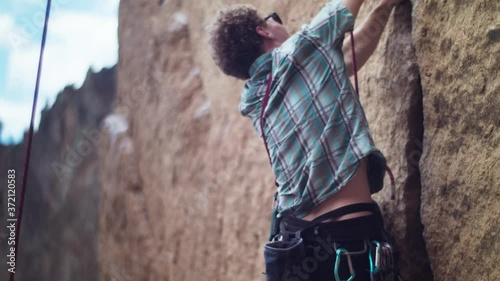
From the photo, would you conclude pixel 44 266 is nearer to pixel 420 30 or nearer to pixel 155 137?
pixel 155 137

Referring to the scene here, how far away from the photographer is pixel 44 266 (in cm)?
869

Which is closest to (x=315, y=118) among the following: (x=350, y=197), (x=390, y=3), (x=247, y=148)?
(x=350, y=197)

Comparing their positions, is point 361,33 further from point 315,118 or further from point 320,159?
point 320,159

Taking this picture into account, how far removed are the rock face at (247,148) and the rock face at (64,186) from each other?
1.09 meters

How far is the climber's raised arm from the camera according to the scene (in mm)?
1809

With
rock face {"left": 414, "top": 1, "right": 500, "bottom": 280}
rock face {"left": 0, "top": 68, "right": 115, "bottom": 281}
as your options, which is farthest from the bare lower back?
rock face {"left": 0, "top": 68, "right": 115, "bottom": 281}

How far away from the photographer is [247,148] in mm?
3422

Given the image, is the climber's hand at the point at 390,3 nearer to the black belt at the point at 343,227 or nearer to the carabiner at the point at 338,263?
the black belt at the point at 343,227

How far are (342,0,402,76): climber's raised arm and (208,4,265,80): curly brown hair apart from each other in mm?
322

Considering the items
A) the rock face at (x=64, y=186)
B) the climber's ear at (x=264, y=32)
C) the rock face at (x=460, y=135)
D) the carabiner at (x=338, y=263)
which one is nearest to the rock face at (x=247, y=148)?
the rock face at (x=460, y=135)

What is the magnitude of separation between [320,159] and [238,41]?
0.50 meters

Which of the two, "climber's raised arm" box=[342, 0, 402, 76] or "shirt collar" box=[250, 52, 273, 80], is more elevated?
"climber's raised arm" box=[342, 0, 402, 76]

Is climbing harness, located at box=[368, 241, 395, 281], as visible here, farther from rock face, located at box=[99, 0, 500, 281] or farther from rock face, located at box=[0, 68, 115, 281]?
rock face, located at box=[0, 68, 115, 281]

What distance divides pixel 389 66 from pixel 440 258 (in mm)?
677
